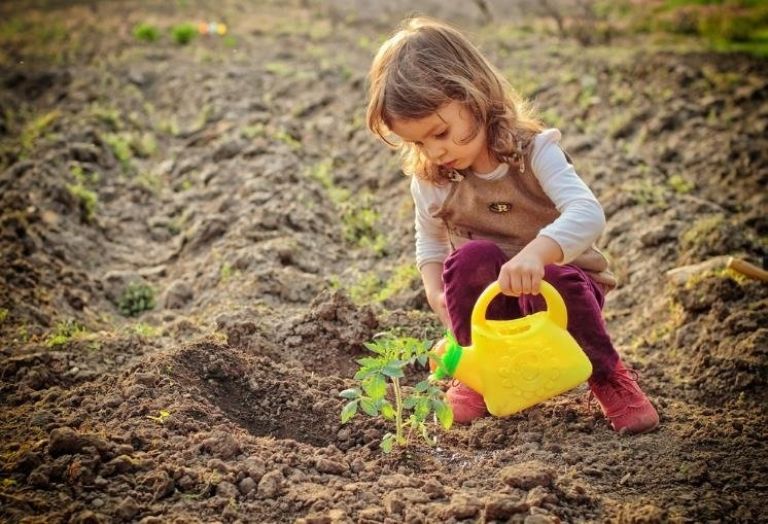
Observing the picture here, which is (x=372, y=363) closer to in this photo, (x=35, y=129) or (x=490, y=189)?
(x=490, y=189)

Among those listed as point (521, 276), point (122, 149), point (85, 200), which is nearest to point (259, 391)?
point (521, 276)

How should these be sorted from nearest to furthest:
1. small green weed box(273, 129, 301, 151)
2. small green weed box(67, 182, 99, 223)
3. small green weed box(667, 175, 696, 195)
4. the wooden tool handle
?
the wooden tool handle → small green weed box(667, 175, 696, 195) → small green weed box(67, 182, 99, 223) → small green weed box(273, 129, 301, 151)

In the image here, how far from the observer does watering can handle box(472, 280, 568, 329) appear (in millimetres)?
2557

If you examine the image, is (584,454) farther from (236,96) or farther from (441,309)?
(236,96)

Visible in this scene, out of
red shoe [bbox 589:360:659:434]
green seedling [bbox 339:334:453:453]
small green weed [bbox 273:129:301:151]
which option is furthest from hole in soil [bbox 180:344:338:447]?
small green weed [bbox 273:129:301:151]

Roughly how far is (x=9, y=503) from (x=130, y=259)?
2.64 m

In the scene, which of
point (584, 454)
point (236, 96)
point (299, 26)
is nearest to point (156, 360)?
point (584, 454)

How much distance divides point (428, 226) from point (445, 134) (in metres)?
0.44

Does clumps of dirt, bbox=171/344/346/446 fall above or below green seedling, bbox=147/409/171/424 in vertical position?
below

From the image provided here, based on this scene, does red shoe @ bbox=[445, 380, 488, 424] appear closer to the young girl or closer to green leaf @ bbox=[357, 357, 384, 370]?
the young girl

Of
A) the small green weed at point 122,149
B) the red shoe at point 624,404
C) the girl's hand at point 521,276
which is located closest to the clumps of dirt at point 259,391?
the girl's hand at point 521,276

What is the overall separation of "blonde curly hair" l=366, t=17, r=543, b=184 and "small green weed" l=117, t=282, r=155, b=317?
1781 millimetres

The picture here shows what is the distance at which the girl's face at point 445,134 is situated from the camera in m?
2.71

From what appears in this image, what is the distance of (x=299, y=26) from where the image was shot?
9570 mm
